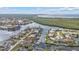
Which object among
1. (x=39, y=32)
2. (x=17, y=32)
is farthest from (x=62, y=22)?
(x=17, y=32)

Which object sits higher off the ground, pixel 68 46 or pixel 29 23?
pixel 29 23

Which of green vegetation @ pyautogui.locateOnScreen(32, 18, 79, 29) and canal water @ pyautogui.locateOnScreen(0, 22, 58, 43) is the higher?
green vegetation @ pyautogui.locateOnScreen(32, 18, 79, 29)

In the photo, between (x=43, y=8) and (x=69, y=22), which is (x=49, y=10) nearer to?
(x=43, y=8)

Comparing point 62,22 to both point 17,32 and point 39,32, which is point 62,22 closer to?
point 39,32

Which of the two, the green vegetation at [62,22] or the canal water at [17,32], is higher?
the green vegetation at [62,22]

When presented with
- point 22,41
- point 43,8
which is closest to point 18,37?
point 22,41
